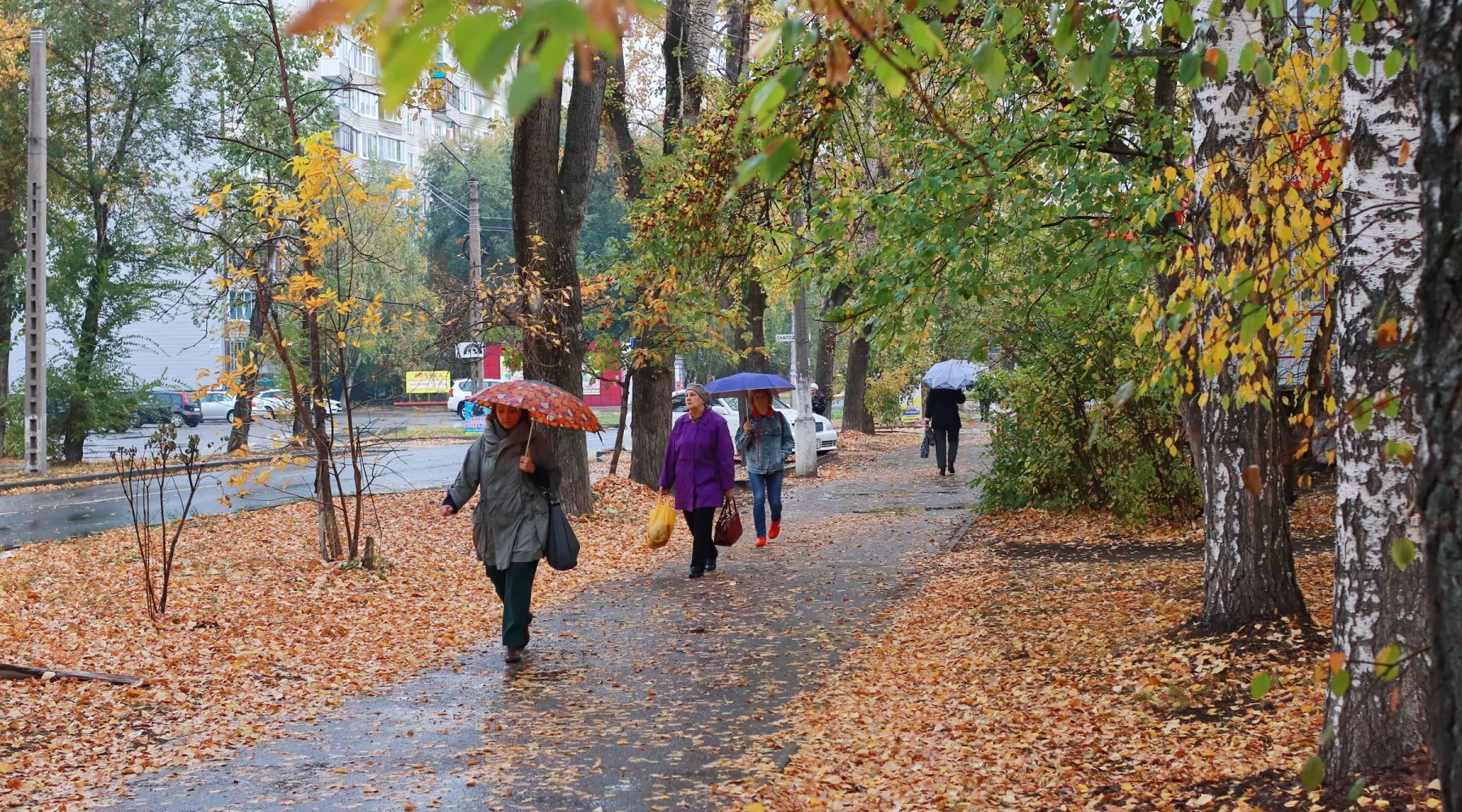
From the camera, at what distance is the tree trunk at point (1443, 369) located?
2.27m

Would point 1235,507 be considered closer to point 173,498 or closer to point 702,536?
point 702,536

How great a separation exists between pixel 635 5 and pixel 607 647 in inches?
293

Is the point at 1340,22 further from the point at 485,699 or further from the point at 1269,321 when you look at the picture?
the point at 485,699

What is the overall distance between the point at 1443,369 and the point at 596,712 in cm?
536

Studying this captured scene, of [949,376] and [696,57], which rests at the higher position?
[696,57]

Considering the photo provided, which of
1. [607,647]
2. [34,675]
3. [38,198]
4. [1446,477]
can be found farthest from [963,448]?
[1446,477]

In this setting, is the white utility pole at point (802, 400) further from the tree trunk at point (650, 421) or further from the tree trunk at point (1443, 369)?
the tree trunk at point (1443, 369)

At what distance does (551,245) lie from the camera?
1538 centimetres

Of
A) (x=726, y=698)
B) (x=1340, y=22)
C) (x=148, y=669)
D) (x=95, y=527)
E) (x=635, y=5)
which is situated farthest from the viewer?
(x=95, y=527)

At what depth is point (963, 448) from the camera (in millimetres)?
30828

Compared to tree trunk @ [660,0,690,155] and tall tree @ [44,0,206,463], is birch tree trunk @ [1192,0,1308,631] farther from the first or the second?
tall tree @ [44,0,206,463]

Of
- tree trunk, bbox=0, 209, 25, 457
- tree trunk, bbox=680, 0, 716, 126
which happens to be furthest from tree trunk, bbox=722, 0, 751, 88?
tree trunk, bbox=0, 209, 25, 457

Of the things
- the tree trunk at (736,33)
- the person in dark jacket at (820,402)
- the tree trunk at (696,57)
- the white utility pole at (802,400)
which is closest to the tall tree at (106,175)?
the tree trunk at (736,33)

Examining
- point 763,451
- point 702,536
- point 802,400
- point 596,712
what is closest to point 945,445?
point 802,400
